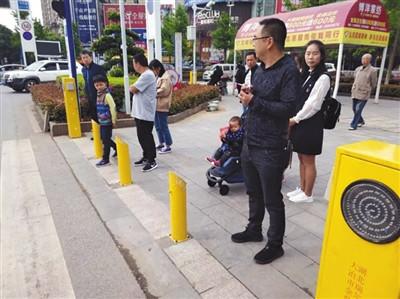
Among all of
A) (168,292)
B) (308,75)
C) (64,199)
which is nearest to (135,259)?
(168,292)

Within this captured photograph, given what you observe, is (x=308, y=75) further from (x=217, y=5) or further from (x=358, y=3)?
(x=217, y=5)

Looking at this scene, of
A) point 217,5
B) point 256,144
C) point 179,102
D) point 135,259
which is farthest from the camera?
point 217,5

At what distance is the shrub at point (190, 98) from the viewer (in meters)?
9.27

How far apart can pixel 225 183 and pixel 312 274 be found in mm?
1959

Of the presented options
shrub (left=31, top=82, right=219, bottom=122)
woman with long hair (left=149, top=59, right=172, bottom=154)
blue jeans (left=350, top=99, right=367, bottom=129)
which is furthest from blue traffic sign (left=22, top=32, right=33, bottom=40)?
blue jeans (left=350, top=99, right=367, bottom=129)

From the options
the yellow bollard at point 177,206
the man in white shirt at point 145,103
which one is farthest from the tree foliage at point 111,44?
the yellow bollard at point 177,206

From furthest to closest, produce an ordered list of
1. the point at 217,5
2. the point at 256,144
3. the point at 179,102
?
the point at 217,5
the point at 179,102
the point at 256,144

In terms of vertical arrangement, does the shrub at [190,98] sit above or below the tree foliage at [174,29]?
below

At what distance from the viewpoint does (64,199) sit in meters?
4.01

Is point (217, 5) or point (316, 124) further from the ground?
point (217, 5)

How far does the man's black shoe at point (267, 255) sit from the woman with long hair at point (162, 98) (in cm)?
351

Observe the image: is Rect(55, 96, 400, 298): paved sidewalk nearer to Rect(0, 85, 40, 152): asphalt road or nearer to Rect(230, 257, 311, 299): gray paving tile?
Rect(230, 257, 311, 299): gray paving tile

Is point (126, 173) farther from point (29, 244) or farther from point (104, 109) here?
point (29, 244)

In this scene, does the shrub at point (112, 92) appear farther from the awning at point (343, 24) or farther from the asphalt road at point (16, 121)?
the awning at point (343, 24)
